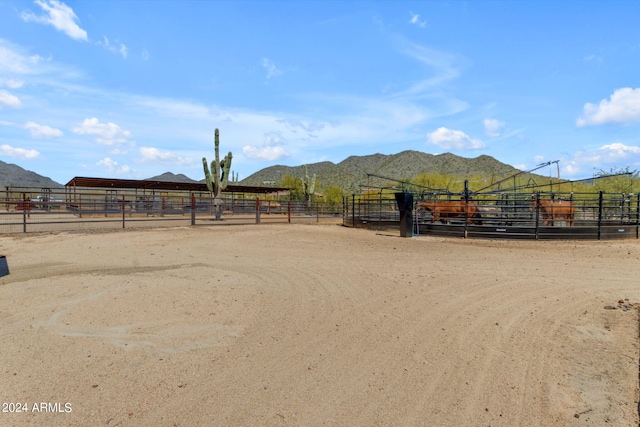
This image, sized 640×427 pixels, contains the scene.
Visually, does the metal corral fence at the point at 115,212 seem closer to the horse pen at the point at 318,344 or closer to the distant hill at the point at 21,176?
the horse pen at the point at 318,344

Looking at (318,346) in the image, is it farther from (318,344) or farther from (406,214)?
(406,214)

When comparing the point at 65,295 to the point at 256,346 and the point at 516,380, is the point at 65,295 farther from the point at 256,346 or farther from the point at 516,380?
the point at 516,380

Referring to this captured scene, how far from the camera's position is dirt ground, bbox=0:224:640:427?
2553 millimetres

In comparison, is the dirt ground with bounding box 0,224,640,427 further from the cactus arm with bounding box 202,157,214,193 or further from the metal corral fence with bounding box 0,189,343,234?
the cactus arm with bounding box 202,157,214,193

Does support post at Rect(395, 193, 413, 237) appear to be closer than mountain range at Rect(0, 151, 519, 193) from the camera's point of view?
Yes

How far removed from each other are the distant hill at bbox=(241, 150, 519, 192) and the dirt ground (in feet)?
237

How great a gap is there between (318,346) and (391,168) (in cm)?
10050

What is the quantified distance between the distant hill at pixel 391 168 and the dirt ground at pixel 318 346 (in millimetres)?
72371

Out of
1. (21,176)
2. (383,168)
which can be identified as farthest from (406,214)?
(21,176)

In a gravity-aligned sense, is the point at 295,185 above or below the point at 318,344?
above

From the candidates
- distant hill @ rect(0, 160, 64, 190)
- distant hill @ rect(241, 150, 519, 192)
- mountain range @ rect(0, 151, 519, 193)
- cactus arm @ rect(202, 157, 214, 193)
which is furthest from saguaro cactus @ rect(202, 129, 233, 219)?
distant hill @ rect(0, 160, 64, 190)

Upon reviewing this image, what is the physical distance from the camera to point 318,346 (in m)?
3.57

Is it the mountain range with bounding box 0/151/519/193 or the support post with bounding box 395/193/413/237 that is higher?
the mountain range with bounding box 0/151/519/193

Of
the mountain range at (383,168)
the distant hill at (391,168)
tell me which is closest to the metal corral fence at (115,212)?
the mountain range at (383,168)
